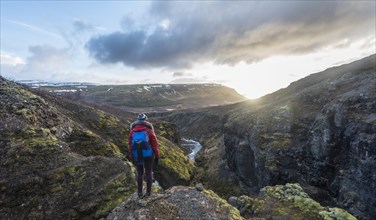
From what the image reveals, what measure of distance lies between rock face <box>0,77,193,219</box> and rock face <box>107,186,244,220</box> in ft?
9.26

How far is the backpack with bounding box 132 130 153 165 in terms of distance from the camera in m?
13.8

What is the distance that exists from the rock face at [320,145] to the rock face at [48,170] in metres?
21.4

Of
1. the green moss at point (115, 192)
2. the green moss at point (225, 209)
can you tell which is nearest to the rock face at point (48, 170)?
the green moss at point (115, 192)

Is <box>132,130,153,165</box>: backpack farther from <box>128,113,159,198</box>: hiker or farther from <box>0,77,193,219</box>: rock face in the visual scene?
<box>0,77,193,219</box>: rock face

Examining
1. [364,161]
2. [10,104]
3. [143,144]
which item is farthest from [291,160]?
[10,104]

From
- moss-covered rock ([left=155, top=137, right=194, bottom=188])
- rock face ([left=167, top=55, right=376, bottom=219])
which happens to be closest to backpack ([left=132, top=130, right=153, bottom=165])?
rock face ([left=167, top=55, right=376, bottom=219])

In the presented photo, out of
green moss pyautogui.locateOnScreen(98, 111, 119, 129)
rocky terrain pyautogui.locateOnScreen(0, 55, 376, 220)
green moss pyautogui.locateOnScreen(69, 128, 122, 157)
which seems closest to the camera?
rocky terrain pyautogui.locateOnScreen(0, 55, 376, 220)

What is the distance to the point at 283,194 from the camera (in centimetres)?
1988

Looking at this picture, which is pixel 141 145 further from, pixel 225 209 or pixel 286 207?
pixel 286 207

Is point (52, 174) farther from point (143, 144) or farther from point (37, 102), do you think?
point (37, 102)

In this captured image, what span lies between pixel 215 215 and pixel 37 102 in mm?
20894

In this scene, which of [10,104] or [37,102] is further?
[37,102]

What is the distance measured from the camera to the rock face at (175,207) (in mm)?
13852

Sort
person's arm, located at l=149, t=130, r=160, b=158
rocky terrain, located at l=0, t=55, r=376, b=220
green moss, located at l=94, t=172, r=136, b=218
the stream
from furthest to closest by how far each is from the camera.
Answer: the stream, green moss, located at l=94, t=172, r=136, b=218, rocky terrain, located at l=0, t=55, r=376, b=220, person's arm, located at l=149, t=130, r=160, b=158
